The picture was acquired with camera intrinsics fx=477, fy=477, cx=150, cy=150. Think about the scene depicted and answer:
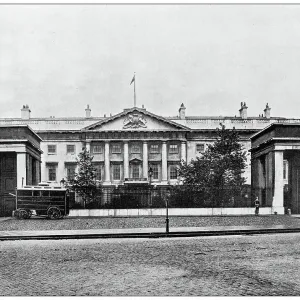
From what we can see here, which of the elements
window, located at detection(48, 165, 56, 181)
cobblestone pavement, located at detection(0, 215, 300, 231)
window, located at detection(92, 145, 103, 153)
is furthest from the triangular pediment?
cobblestone pavement, located at detection(0, 215, 300, 231)

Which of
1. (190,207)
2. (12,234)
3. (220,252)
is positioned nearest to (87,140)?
(190,207)

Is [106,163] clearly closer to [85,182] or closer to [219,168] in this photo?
[85,182]

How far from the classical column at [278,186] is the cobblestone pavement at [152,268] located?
1965cm

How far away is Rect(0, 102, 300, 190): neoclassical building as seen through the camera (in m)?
61.7

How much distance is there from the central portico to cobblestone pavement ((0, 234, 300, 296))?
44.0m

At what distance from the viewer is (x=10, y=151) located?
3981 cm

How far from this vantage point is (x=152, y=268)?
454 inches

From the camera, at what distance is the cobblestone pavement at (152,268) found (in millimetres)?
9125

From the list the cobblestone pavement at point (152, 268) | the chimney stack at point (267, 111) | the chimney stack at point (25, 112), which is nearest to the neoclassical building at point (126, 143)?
the chimney stack at point (25, 112)

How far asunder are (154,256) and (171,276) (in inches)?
128

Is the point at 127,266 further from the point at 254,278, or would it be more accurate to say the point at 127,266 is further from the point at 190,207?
the point at 190,207

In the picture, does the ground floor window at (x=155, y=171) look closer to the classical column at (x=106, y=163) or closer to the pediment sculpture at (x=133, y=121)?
the pediment sculpture at (x=133, y=121)

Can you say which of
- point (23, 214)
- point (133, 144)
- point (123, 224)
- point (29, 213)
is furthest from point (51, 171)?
point (123, 224)

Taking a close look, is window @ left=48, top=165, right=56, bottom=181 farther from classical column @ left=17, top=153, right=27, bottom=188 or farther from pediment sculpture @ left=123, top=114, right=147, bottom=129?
classical column @ left=17, top=153, right=27, bottom=188
